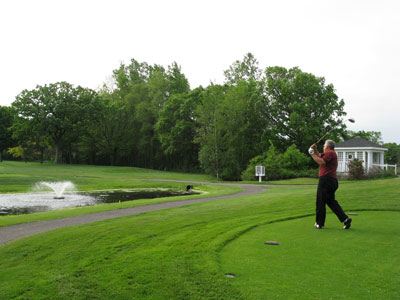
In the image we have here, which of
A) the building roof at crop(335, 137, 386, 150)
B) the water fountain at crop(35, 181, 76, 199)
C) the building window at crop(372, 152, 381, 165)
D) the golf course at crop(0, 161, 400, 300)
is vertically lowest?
the water fountain at crop(35, 181, 76, 199)

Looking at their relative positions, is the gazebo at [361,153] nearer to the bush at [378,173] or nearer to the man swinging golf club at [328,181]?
the bush at [378,173]

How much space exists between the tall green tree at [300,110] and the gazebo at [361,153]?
7.15 meters

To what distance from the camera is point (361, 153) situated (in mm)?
38688

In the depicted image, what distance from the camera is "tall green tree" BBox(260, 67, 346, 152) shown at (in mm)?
47344

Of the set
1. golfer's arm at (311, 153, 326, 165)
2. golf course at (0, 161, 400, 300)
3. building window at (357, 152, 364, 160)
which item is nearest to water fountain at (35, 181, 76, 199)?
Result: golf course at (0, 161, 400, 300)

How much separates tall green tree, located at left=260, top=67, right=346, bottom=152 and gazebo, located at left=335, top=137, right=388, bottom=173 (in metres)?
7.15

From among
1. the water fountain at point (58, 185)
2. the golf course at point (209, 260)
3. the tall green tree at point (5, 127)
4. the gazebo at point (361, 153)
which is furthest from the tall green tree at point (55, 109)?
the golf course at point (209, 260)

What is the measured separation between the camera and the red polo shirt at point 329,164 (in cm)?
876

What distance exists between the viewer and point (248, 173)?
40844 mm

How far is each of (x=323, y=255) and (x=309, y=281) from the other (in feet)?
4.66

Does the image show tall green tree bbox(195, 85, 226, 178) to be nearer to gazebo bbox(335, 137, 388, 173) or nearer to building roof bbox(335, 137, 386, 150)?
gazebo bbox(335, 137, 388, 173)

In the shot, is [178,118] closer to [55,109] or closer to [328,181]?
[55,109]

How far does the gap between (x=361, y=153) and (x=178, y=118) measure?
3260 cm

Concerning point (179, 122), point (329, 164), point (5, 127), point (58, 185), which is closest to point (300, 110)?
point (179, 122)
